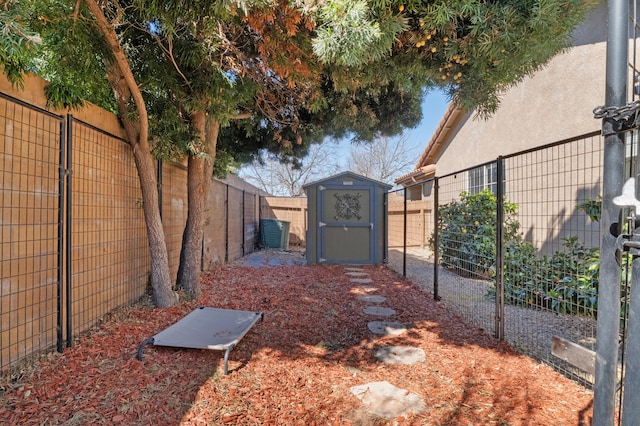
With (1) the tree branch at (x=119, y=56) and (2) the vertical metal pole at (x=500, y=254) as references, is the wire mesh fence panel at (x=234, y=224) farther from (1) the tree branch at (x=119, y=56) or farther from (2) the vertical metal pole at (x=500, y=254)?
(2) the vertical metal pole at (x=500, y=254)

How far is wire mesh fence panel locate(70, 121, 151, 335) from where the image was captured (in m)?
2.86

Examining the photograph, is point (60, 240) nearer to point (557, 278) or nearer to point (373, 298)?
point (373, 298)

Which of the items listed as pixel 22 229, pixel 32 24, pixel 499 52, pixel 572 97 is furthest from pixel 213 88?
pixel 572 97

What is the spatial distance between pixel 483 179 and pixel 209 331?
7.48 m

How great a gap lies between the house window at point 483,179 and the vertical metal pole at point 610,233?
678 cm

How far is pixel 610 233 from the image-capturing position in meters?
1.03

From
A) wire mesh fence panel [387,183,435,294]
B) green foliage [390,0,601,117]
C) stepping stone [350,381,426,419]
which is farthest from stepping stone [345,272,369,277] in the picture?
green foliage [390,0,601,117]

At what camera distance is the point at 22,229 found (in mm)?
2309

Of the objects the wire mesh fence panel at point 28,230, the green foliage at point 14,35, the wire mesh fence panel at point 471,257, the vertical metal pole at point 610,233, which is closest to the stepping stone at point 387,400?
the vertical metal pole at point 610,233

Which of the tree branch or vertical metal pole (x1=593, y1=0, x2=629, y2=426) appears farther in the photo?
the tree branch

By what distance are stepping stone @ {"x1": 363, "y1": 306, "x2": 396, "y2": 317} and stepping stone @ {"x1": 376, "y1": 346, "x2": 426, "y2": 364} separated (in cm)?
100

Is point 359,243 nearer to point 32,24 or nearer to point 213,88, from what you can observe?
point 213,88

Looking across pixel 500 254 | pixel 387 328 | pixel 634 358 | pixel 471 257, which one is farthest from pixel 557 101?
pixel 634 358

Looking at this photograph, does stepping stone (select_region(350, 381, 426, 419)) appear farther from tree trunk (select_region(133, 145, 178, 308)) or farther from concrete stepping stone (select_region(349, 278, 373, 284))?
concrete stepping stone (select_region(349, 278, 373, 284))
